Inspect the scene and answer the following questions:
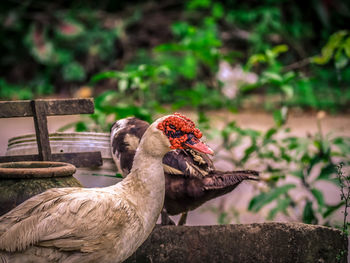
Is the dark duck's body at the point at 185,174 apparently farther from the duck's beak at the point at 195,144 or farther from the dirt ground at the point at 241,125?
the dirt ground at the point at 241,125

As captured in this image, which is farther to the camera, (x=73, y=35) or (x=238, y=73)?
(x=73, y=35)

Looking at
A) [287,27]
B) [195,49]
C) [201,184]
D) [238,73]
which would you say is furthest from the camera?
[287,27]

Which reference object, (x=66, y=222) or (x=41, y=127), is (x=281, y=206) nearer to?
(x=41, y=127)

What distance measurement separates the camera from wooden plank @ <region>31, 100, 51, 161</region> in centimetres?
182

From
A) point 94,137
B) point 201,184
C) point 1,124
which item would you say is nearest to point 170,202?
point 201,184

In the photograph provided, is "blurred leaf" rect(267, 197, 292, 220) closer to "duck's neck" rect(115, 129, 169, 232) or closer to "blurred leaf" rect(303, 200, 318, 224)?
"blurred leaf" rect(303, 200, 318, 224)

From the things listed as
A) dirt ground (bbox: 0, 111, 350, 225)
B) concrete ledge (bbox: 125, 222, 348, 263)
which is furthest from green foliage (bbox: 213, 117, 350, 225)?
concrete ledge (bbox: 125, 222, 348, 263)

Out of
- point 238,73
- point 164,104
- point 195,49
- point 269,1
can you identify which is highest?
point 269,1

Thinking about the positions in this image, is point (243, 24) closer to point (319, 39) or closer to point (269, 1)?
point (269, 1)

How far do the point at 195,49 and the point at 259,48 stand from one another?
4734mm

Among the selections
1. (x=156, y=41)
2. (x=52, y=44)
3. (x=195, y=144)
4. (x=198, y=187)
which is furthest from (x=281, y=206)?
(x=52, y=44)

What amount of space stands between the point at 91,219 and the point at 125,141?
0.79 m

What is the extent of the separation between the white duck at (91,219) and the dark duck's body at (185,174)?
14.0 inches

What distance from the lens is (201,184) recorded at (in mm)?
1917
